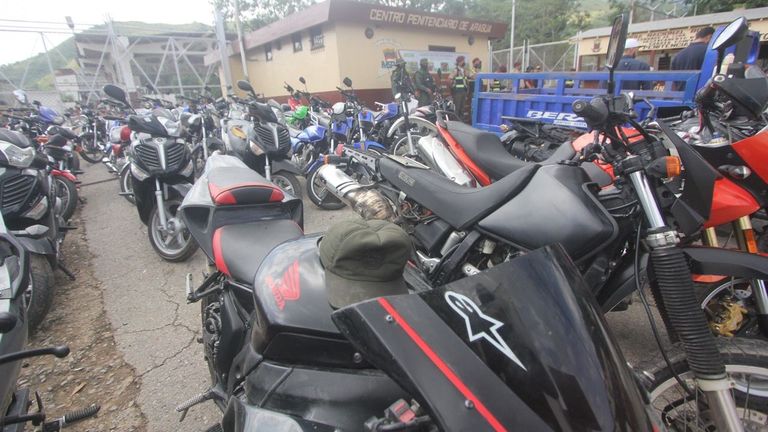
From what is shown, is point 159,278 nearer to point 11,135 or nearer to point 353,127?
point 11,135

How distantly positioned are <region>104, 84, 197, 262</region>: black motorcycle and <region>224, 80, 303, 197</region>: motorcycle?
0.95 m

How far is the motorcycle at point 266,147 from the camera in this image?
4.82 m

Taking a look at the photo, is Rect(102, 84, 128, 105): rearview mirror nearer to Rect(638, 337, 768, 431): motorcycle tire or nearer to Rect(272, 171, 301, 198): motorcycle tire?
Rect(272, 171, 301, 198): motorcycle tire

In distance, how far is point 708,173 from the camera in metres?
1.60

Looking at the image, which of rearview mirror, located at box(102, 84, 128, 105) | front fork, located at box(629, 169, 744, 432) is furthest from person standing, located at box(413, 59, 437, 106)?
front fork, located at box(629, 169, 744, 432)

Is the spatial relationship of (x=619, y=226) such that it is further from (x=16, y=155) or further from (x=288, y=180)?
(x=16, y=155)

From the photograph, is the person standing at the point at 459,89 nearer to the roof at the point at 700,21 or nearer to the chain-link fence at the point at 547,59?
the roof at the point at 700,21

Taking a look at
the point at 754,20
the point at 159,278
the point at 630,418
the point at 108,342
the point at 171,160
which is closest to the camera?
the point at 630,418

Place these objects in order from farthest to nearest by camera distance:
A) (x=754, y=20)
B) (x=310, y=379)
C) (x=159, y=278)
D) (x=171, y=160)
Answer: (x=754, y=20), (x=171, y=160), (x=159, y=278), (x=310, y=379)

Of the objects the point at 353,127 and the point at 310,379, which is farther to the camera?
the point at 353,127

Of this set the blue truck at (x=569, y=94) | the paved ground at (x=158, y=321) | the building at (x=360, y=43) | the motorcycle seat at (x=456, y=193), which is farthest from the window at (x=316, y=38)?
the motorcycle seat at (x=456, y=193)

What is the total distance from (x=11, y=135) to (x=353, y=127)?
4.16 meters

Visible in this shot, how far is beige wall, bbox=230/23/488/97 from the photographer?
1267cm

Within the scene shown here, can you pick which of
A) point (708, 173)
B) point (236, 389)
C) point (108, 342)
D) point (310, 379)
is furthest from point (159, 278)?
point (708, 173)
